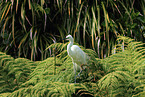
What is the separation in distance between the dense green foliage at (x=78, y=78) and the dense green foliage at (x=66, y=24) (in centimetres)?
57

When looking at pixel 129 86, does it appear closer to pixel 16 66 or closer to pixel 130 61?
pixel 130 61

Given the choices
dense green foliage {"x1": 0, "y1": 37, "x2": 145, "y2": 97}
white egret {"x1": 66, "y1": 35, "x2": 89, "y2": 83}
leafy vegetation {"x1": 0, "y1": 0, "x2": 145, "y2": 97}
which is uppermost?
leafy vegetation {"x1": 0, "y1": 0, "x2": 145, "y2": 97}

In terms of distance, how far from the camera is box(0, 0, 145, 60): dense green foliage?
2557 millimetres

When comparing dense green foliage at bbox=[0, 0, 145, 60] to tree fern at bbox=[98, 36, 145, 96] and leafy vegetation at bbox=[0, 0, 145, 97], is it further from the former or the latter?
tree fern at bbox=[98, 36, 145, 96]

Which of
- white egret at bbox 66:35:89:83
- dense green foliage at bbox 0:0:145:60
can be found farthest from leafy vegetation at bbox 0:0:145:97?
white egret at bbox 66:35:89:83

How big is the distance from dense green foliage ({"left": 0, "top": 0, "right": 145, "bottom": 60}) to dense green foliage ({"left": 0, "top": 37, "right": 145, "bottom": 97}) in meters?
0.57

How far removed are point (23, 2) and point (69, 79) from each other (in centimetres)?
150

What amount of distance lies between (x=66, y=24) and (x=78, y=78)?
1.23 m

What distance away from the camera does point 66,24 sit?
2.77 metres

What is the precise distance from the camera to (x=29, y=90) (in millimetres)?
1384

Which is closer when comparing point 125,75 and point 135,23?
point 125,75

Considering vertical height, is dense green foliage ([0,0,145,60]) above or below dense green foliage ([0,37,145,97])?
above

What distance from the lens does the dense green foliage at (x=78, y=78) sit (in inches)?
51.8

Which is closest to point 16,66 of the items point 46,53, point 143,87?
point 46,53
